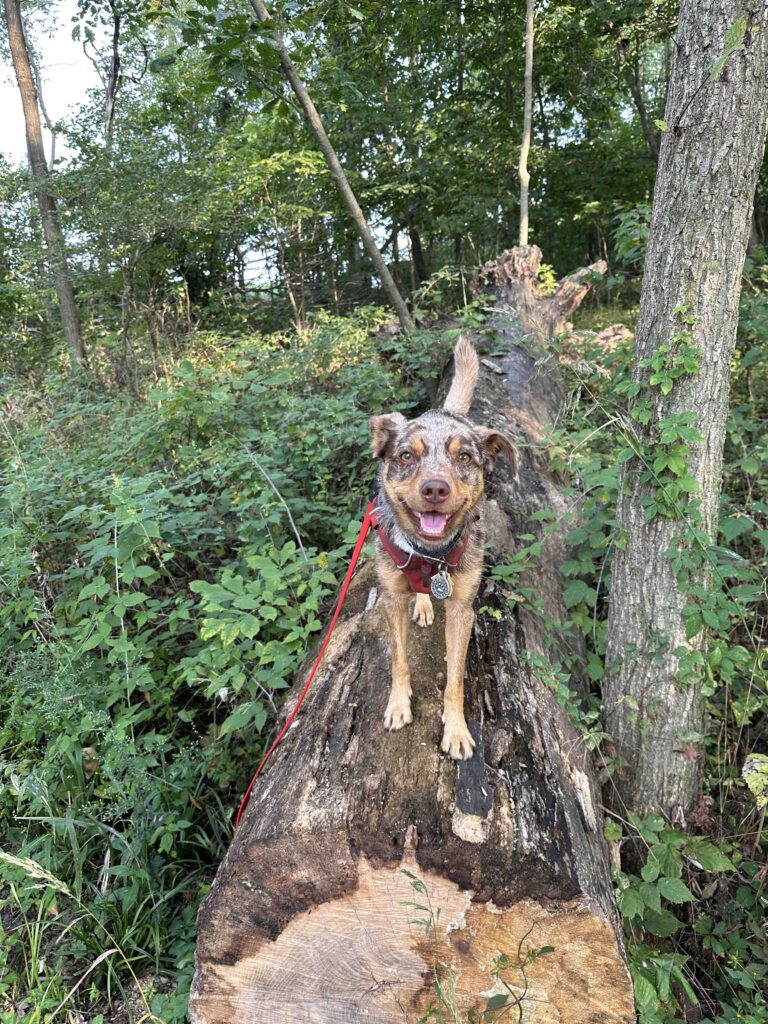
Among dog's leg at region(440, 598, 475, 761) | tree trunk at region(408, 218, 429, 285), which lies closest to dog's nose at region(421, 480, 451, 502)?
dog's leg at region(440, 598, 475, 761)

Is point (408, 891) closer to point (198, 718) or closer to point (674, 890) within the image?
point (674, 890)

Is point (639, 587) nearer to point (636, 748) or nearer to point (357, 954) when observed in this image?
point (636, 748)

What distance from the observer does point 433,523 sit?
93.5 inches

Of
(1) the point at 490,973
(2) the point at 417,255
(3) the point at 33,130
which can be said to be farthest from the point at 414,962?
(2) the point at 417,255

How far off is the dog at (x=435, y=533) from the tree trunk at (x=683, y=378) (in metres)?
0.71

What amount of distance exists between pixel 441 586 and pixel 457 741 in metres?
0.60

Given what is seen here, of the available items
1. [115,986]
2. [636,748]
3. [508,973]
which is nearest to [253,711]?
[115,986]

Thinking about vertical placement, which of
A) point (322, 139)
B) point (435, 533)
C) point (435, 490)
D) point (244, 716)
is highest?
point (322, 139)

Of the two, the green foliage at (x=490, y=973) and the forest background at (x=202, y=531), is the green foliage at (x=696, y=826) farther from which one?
→ the green foliage at (x=490, y=973)

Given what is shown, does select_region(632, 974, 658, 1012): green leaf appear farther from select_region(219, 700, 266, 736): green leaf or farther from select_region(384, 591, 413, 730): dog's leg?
select_region(219, 700, 266, 736): green leaf

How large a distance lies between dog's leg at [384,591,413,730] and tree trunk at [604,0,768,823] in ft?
3.44

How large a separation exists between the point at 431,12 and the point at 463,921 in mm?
13552

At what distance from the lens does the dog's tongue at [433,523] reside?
236 centimetres

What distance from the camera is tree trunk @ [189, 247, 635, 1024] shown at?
1.84 m
